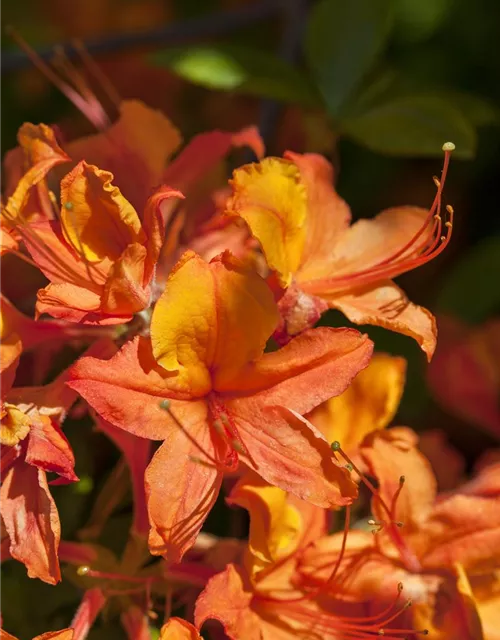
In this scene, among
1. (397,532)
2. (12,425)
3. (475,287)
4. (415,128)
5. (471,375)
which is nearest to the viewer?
(12,425)

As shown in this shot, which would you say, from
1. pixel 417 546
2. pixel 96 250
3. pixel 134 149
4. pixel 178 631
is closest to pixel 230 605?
pixel 178 631

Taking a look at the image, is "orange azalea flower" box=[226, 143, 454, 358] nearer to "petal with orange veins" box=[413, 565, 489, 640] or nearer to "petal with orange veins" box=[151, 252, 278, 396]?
"petal with orange veins" box=[151, 252, 278, 396]

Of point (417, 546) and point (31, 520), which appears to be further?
point (417, 546)

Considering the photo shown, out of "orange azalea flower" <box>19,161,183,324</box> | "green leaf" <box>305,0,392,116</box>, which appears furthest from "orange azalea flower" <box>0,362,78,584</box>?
"green leaf" <box>305,0,392,116</box>

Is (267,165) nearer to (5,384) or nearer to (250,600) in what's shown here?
(5,384)

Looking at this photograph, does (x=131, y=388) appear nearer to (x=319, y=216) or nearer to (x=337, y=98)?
(x=319, y=216)

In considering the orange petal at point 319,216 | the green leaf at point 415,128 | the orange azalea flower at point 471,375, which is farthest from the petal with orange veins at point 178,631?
the orange azalea flower at point 471,375

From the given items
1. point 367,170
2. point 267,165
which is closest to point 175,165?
point 267,165
